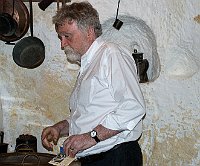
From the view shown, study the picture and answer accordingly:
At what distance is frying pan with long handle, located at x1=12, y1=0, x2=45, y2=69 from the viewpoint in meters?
2.83

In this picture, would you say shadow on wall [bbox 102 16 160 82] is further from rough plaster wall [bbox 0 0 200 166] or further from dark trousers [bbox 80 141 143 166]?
dark trousers [bbox 80 141 143 166]

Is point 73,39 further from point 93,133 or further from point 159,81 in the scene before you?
point 159,81

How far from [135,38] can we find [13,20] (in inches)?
31.7

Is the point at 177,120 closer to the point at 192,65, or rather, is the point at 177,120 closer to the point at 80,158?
the point at 192,65

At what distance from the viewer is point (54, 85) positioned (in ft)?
9.63

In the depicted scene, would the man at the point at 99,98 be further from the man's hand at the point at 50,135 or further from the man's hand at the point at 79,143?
the man's hand at the point at 50,135

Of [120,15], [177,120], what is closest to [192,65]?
[177,120]

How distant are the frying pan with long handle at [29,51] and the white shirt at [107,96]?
0.81 meters

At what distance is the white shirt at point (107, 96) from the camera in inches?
73.5

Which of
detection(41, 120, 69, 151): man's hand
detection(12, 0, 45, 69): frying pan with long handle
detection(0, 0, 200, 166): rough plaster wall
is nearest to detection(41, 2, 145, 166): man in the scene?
detection(41, 120, 69, 151): man's hand

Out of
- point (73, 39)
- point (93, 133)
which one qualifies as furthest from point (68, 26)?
point (93, 133)

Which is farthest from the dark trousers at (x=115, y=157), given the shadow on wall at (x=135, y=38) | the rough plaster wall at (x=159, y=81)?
the shadow on wall at (x=135, y=38)

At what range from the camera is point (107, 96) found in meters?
1.94

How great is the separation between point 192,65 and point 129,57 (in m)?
0.77
